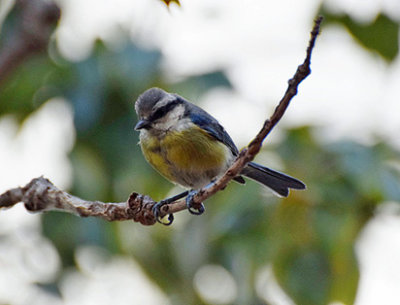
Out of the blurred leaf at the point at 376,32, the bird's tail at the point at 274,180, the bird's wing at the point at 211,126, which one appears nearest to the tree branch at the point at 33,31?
the bird's wing at the point at 211,126

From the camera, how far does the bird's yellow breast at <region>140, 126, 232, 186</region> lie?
2896 millimetres

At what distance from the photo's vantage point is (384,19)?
116 inches

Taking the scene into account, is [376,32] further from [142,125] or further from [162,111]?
[142,125]

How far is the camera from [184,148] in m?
2.91

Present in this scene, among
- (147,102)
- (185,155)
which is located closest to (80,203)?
(185,155)

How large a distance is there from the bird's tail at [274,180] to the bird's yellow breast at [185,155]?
0.21 metres

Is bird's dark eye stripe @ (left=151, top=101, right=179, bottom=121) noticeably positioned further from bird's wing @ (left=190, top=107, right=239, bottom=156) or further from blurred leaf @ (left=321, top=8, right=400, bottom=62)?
blurred leaf @ (left=321, top=8, right=400, bottom=62)

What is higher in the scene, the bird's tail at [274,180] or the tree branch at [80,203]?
the bird's tail at [274,180]

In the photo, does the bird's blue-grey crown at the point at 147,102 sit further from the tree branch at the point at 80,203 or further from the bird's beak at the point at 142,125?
the tree branch at the point at 80,203

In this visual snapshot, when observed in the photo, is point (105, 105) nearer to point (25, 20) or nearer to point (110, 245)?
point (110, 245)

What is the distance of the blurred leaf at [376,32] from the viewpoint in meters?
2.96

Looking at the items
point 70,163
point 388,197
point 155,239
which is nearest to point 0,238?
point 70,163

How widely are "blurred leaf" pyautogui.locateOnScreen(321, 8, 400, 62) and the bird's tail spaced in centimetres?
78

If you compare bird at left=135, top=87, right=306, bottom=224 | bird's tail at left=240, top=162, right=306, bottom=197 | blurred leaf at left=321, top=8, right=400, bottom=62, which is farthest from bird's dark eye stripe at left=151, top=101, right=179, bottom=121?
blurred leaf at left=321, top=8, right=400, bottom=62
